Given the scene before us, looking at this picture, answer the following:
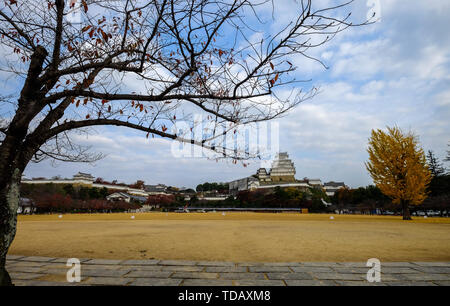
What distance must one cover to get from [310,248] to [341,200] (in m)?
45.9

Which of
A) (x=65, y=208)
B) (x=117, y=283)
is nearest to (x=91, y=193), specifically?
(x=65, y=208)

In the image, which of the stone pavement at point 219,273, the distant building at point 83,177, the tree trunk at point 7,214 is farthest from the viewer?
the distant building at point 83,177

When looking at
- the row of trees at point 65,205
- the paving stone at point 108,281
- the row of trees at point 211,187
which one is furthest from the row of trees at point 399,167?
the row of trees at point 211,187

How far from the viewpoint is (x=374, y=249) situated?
573 cm

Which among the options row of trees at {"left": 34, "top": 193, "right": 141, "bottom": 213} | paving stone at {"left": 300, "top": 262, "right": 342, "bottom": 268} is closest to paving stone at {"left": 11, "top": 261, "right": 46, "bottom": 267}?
paving stone at {"left": 300, "top": 262, "right": 342, "bottom": 268}

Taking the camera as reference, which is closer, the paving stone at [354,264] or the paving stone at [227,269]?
→ the paving stone at [227,269]

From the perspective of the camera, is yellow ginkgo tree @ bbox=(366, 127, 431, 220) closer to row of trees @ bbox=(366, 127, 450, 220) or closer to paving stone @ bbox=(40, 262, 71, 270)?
row of trees @ bbox=(366, 127, 450, 220)

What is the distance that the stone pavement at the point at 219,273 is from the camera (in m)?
3.16

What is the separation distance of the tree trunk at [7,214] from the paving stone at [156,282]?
1496mm

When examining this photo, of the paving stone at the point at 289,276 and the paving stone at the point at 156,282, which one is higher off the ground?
the paving stone at the point at 156,282

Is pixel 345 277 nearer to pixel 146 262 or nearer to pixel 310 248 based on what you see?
pixel 310 248

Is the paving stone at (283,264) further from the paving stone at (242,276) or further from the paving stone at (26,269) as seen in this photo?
the paving stone at (26,269)

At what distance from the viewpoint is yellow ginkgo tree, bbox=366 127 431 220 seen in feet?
59.4

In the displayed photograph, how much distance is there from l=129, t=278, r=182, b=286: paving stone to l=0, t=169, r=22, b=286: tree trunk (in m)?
1.50
